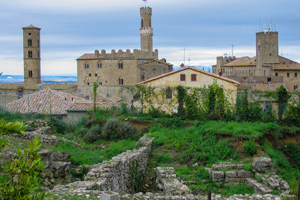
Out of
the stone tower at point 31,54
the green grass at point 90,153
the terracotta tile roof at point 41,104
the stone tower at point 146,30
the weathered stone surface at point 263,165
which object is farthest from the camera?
the stone tower at point 31,54

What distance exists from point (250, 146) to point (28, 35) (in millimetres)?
82675

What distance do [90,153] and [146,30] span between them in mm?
62326

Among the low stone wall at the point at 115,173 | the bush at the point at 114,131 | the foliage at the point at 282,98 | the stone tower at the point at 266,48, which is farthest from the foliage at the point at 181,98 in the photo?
the stone tower at the point at 266,48

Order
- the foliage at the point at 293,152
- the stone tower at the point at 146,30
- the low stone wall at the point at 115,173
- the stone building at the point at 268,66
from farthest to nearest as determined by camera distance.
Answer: the stone tower at the point at 146,30 → the stone building at the point at 268,66 → the foliage at the point at 293,152 → the low stone wall at the point at 115,173

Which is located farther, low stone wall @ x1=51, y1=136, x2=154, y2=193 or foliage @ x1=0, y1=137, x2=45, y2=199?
low stone wall @ x1=51, y1=136, x2=154, y2=193

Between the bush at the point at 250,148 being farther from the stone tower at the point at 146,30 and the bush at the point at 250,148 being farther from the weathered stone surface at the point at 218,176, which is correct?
the stone tower at the point at 146,30

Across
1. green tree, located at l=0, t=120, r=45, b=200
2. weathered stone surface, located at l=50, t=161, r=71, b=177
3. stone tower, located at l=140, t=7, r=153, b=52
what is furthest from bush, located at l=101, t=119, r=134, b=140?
stone tower, located at l=140, t=7, r=153, b=52

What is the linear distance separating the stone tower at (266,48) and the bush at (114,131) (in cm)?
6481

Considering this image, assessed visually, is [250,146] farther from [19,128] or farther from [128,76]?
[128,76]

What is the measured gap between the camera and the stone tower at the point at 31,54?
89.1 meters

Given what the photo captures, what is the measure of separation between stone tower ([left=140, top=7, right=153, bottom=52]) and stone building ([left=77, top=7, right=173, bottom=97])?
19.0ft

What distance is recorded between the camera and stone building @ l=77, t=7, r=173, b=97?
2520 inches

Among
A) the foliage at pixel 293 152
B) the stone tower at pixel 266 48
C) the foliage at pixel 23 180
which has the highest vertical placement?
the stone tower at pixel 266 48

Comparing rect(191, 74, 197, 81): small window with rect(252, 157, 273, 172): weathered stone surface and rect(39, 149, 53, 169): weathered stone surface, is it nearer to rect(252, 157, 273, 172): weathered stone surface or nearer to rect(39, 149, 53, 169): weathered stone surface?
rect(252, 157, 273, 172): weathered stone surface
